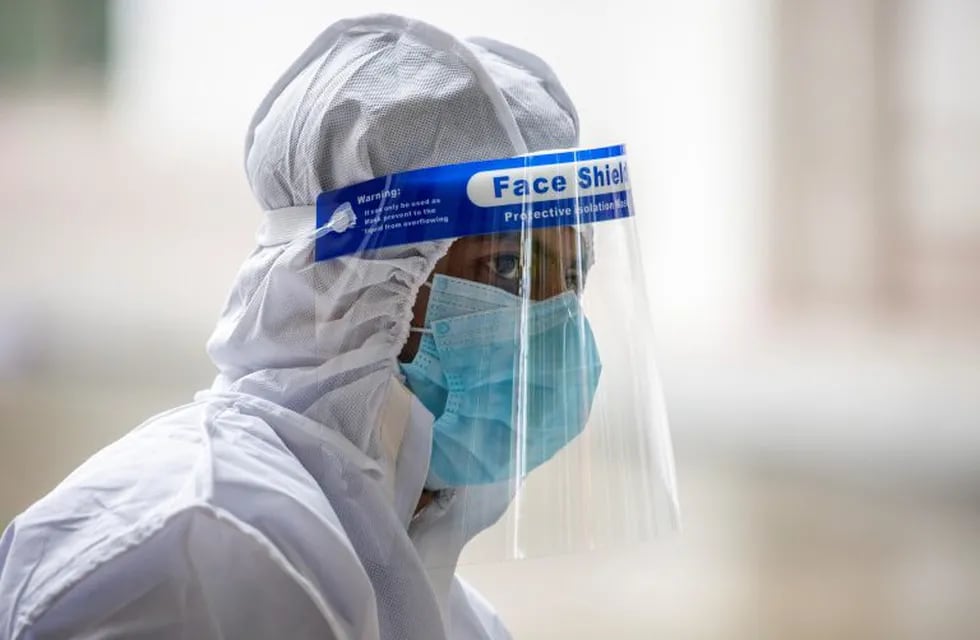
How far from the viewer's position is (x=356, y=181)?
0.93m

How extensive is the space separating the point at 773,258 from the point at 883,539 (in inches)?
29.2

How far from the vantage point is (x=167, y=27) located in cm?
209

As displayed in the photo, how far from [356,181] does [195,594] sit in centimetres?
38

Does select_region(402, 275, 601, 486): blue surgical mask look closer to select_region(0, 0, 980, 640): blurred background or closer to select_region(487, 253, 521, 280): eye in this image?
select_region(487, 253, 521, 280): eye

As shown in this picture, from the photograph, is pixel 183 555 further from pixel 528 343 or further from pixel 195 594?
pixel 528 343

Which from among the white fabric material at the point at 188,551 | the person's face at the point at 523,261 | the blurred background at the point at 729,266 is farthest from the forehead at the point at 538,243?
the blurred background at the point at 729,266

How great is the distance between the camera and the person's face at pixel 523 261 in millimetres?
899

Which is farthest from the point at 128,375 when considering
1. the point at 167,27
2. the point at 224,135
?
the point at 167,27

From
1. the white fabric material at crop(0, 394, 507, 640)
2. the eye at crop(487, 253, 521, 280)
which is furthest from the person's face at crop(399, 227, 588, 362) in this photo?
the white fabric material at crop(0, 394, 507, 640)

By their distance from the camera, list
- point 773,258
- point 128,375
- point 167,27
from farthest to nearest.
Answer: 1. point 773,258
2. point 128,375
3. point 167,27

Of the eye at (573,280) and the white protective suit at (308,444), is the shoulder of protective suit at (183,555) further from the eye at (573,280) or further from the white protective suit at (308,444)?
the eye at (573,280)

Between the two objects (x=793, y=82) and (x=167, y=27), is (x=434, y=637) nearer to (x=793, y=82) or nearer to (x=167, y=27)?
(x=167, y=27)

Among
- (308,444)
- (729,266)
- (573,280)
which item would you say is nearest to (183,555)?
(308,444)

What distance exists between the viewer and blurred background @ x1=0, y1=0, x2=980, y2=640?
219cm
